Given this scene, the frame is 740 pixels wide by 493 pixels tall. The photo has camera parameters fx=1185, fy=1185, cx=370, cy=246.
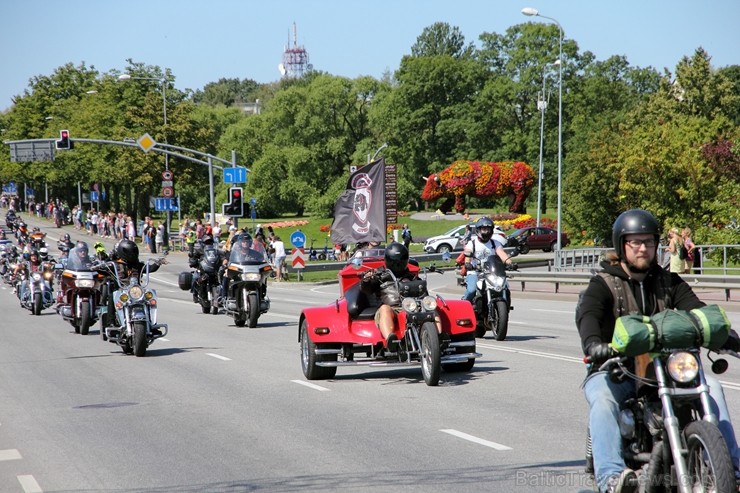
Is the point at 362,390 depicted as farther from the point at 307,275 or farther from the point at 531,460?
the point at 307,275

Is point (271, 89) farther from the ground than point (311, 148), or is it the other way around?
point (271, 89)

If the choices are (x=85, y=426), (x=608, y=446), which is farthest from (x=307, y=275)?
(x=608, y=446)

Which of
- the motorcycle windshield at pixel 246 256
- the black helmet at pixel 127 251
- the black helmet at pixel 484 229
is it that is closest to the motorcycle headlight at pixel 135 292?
the black helmet at pixel 127 251

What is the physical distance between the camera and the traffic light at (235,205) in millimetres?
43219

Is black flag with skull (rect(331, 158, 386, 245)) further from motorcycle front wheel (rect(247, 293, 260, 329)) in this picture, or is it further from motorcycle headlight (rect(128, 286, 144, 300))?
motorcycle headlight (rect(128, 286, 144, 300))

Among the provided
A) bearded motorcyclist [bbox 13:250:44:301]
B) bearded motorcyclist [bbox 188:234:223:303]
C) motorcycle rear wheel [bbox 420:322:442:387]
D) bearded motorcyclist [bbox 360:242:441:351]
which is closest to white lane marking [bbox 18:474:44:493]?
motorcycle rear wheel [bbox 420:322:442:387]

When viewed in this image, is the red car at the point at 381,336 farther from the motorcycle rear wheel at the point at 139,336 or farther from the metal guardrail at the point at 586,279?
the metal guardrail at the point at 586,279

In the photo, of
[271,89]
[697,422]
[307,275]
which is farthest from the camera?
[271,89]

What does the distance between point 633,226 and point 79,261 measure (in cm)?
1714

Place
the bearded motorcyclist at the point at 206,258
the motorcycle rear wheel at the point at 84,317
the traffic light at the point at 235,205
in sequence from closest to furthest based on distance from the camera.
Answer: the motorcycle rear wheel at the point at 84,317 → the bearded motorcyclist at the point at 206,258 → the traffic light at the point at 235,205

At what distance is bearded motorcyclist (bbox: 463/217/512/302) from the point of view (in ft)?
61.2

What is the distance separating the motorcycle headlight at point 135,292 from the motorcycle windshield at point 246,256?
6163 millimetres

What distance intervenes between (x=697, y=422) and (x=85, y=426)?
657 centimetres

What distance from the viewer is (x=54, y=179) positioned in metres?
96.9
